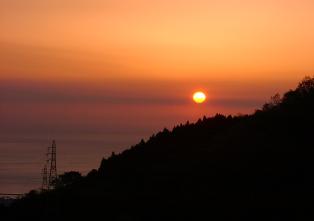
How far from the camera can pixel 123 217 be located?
29.5 m

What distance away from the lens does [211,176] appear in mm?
32812

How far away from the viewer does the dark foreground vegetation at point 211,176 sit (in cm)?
2867

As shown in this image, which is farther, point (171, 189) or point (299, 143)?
point (299, 143)

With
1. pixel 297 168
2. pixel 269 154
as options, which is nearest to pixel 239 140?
pixel 269 154

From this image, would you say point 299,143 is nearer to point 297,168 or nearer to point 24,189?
point 297,168

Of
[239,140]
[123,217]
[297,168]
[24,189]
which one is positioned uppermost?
[24,189]

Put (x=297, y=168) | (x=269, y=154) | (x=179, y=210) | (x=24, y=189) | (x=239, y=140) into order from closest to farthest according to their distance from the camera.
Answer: (x=179, y=210) → (x=297, y=168) → (x=269, y=154) → (x=239, y=140) → (x=24, y=189)

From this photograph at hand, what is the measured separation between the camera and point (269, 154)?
111ft

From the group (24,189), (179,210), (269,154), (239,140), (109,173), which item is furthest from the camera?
(24,189)

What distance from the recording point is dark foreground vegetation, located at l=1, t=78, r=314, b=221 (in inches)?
1129

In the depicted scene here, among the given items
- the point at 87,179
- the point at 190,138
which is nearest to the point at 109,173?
the point at 87,179

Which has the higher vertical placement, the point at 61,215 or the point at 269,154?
the point at 269,154

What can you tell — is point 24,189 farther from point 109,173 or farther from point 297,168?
point 297,168

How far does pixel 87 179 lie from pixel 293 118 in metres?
12.2
